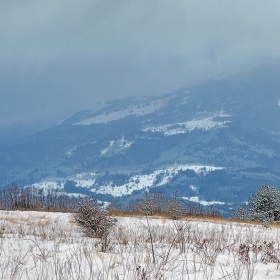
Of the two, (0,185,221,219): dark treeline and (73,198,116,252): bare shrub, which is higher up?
(73,198,116,252): bare shrub

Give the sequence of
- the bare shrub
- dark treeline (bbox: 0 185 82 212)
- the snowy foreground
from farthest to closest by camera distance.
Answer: dark treeline (bbox: 0 185 82 212)
the bare shrub
the snowy foreground

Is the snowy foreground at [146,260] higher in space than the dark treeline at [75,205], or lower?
higher

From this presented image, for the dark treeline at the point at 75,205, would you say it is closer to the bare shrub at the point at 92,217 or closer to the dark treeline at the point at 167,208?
the dark treeline at the point at 167,208

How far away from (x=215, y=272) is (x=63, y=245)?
5719mm

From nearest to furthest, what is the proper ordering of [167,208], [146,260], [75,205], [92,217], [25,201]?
1. [146,260]
2. [92,217]
3. [75,205]
4. [167,208]
5. [25,201]

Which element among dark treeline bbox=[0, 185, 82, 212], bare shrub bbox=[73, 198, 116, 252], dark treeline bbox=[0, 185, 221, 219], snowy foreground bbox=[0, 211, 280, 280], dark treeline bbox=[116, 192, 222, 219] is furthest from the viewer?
dark treeline bbox=[0, 185, 82, 212]

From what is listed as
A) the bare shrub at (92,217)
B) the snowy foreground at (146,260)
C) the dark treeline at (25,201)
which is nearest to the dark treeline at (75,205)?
the dark treeline at (25,201)

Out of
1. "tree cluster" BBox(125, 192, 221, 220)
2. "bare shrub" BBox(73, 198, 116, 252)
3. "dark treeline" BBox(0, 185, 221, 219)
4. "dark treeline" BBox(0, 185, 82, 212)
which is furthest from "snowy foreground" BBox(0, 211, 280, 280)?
"dark treeline" BBox(0, 185, 82, 212)

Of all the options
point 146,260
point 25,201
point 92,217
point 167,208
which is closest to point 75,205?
point 92,217

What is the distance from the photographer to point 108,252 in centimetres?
870

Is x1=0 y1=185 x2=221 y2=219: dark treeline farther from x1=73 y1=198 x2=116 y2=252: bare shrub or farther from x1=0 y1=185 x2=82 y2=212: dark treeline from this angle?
x1=73 y1=198 x2=116 y2=252: bare shrub

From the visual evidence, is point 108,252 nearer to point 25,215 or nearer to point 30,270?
point 30,270

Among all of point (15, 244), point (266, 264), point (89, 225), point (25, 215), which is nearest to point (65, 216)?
point (25, 215)

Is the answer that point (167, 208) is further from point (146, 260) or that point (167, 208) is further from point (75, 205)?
point (146, 260)
